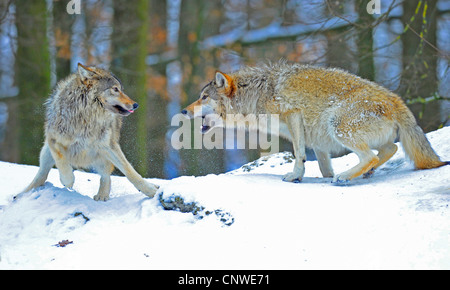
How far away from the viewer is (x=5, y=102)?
44.2ft

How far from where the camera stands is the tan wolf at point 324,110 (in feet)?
19.2

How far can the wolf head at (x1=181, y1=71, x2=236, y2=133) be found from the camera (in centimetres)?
691

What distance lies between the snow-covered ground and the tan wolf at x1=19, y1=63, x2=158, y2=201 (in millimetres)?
402

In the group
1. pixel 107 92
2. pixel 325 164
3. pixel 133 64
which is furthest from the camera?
pixel 133 64

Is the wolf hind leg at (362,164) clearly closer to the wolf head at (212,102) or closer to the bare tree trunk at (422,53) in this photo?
the wolf head at (212,102)

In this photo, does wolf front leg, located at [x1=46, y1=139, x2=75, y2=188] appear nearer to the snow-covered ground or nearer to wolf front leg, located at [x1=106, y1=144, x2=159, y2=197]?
the snow-covered ground

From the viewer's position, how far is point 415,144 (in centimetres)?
577

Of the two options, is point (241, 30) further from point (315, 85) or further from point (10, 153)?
point (315, 85)

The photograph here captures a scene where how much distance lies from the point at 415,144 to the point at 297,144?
1406 mm

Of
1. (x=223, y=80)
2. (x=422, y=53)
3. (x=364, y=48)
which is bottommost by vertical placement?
(x=223, y=80)

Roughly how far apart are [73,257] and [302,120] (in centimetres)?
344

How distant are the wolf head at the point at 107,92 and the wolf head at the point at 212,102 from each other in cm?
116

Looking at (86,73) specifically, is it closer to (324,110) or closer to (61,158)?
(61,158)

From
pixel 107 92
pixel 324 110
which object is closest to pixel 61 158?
pixel 107 92
